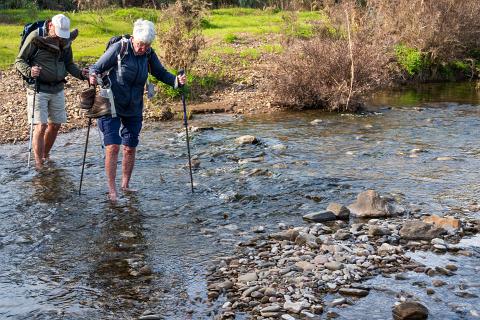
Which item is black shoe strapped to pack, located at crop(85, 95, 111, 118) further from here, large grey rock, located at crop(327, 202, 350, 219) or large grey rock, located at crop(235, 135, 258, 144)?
large grey rock, located at crop(235, 135, 258, 144)

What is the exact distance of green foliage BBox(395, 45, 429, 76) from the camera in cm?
2206

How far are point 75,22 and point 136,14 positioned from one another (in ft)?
15.0

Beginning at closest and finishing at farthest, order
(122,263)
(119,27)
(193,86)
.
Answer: (122,263) → (193,86) → (119,27)

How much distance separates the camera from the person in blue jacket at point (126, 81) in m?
8.95

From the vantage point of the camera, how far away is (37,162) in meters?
11.6

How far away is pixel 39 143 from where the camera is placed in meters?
11.5

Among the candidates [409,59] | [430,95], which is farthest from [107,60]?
[409,59]

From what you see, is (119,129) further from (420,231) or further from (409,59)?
(409,59)

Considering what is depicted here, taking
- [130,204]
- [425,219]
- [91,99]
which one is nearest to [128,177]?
[130,204]

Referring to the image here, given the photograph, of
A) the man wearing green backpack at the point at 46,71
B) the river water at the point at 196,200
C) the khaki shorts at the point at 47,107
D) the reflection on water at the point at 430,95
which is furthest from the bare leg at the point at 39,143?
the reflection on water at the point at 430,95

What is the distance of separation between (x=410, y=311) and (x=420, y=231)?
7.03ft

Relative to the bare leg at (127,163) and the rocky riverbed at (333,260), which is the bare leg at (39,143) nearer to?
the bare leg at (127,163)

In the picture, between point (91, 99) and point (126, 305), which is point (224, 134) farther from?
point (126, 305)

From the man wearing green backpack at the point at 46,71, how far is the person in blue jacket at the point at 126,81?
1.17 m
